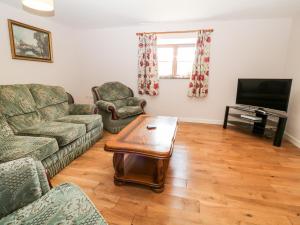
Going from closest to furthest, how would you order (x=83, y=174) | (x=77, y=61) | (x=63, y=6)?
1. (x=83, y=174)
2. (x=63, y=6)
3. (x=77, y=61)

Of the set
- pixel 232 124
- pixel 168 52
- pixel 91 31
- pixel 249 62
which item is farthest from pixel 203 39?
pixel 91 31

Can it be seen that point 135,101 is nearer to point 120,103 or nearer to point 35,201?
point 120,103

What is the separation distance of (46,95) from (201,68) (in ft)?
10.1

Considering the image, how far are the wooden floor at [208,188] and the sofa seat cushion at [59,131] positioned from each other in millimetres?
359

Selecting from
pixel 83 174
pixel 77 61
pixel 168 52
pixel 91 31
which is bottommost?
pixel 83 174

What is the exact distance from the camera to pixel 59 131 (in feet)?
7.17

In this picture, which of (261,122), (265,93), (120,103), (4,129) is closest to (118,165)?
(4,129)

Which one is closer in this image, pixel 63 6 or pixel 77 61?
pixel 63 6

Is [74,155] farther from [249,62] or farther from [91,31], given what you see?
[249,62]

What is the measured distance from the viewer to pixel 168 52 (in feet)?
13.6

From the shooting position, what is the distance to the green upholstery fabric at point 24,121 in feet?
7.30

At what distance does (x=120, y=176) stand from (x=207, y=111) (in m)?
2.92

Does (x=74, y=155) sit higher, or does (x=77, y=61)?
(x=77, y=61)

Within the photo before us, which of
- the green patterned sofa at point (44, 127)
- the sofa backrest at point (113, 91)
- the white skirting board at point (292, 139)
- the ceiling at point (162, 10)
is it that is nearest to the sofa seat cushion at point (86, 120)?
the green patterned sofa at point (44, 127)
